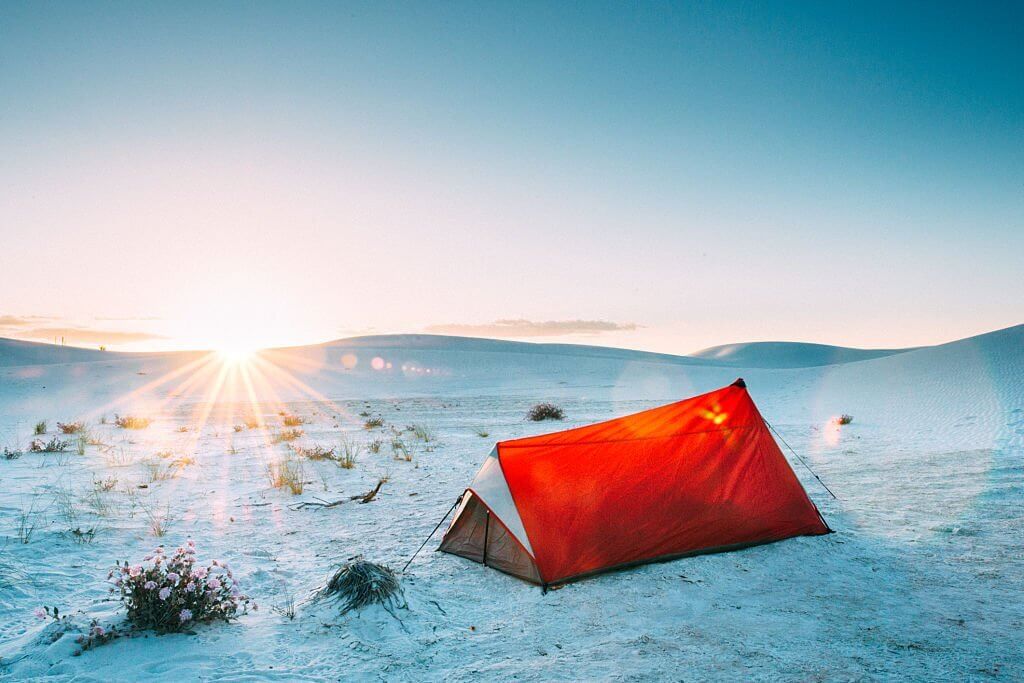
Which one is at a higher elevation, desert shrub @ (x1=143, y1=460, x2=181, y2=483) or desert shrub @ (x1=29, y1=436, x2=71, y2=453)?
desert shrub @ (x1=29, y1=436, x2=71, y2=453)

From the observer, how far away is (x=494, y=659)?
4.54 metres

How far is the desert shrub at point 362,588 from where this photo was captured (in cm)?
531

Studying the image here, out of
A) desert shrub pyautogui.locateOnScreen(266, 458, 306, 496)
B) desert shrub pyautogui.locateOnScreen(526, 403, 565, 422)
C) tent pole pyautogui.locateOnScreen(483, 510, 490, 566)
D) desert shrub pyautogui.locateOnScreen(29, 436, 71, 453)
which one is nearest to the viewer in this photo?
tent pole pyautogui.locateOnScreen(483, 510, 490, 566)

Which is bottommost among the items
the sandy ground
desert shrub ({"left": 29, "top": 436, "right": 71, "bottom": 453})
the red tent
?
the sandy ground

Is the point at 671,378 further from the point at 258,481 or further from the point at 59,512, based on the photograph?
the point at 59,512

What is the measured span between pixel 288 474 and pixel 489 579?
228 inches

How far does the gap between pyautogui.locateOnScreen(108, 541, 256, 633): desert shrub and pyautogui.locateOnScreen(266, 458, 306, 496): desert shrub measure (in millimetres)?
4604

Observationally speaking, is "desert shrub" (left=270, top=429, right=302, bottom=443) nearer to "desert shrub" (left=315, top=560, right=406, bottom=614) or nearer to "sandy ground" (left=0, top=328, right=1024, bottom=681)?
"sandy ground" (left=0, top=328, right=1024, bottom=681)

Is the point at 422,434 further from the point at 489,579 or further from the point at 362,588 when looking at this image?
the point at 362,588

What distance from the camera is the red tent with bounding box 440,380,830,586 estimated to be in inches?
242

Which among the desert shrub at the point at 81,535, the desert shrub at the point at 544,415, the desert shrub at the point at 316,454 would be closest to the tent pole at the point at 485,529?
the desert shrub at the point at 81,535

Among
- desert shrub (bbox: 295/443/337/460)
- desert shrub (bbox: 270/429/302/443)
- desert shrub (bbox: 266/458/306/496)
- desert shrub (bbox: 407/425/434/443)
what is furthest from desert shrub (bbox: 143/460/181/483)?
desert shrub (bbox: 407/425/434/443)

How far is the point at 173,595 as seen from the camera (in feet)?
15.5

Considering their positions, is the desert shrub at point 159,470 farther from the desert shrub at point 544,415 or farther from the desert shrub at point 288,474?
the desert shrub at point 544,415
